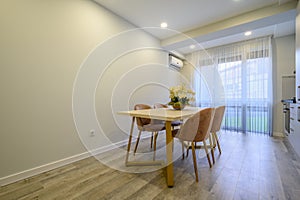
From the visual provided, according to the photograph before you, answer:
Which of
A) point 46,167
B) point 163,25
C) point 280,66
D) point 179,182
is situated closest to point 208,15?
point 163,25

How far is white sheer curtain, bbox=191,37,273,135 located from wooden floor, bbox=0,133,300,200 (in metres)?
1.71

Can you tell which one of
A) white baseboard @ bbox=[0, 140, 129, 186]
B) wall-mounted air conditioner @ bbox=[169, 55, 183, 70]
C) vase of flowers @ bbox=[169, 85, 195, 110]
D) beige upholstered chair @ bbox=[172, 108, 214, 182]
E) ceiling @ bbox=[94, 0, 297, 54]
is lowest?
white baseboard @ bbox=[0, 140, 129, 186]

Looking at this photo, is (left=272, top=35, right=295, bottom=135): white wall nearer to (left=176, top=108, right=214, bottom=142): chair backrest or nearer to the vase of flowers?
the vase of flowers

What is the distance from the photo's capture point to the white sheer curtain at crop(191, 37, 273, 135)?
3.54 m

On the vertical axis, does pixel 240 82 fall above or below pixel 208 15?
below

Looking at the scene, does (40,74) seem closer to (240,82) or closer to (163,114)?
(163,114)

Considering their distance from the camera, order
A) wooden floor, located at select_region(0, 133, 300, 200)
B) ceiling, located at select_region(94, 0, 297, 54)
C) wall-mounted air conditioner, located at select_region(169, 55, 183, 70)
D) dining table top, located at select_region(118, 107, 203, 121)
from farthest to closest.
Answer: wall-mounted air conditioner, located at select_region(169, 55, 183, 70) → ceiling, located at select_region(94, 0, 297, 54) → dining table top, located at select_region(118, 107, 203, 121) → wooden floor, located at select_region(0, 133, 300, 200)

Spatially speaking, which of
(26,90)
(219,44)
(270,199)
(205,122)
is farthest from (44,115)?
(219,44)

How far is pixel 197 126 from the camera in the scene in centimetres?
168

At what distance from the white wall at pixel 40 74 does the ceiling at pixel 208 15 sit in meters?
0.79

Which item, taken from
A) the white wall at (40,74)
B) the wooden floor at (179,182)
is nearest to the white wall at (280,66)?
the wooden floor at (179,182)

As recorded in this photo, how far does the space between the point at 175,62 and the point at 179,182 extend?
3685 mm

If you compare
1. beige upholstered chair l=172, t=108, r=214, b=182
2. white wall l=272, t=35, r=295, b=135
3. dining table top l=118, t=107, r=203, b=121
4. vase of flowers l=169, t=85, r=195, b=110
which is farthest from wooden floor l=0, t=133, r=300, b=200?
white wall l=272, t=35, r=295, b=135

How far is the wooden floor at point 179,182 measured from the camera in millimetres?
1377
